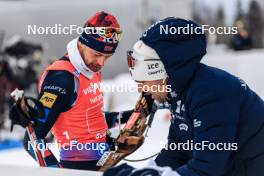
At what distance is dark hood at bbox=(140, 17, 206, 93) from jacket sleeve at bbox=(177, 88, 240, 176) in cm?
6

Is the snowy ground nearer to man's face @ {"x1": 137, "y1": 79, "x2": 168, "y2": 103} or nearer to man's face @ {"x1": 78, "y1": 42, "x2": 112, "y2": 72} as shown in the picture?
man's face @ {"x1": 78, "y1": 42, "x2": 112, "y2": 72}

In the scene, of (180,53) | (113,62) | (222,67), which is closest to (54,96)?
(180,53)

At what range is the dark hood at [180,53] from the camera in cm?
124

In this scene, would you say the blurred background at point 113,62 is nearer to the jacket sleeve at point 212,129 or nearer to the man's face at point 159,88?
the man's face at point 159,88

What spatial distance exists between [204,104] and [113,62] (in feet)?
5.61

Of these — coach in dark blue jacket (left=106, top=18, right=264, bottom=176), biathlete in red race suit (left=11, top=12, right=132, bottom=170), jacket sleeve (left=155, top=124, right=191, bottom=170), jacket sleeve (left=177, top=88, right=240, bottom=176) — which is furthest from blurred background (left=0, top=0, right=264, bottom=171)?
jacket sleeve (left=177, top=88, right=240, bottom=176)

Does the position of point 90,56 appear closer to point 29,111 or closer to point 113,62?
point 29,111

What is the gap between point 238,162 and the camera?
1296mm

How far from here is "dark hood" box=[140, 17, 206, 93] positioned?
4.06 feet

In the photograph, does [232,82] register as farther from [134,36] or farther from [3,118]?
[3,118]

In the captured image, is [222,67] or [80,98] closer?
[80,98]

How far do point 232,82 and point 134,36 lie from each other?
4.74ft

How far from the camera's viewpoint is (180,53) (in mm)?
1231

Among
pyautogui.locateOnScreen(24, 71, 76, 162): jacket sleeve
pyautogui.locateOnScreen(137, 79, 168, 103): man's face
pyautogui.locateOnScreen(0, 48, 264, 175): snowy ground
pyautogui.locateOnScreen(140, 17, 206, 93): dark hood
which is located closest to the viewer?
pyautogui.locateOnScreen(140, 17, 206, 93): dark hood
